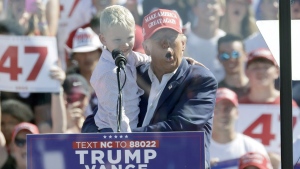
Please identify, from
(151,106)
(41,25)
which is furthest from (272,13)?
(41,25)

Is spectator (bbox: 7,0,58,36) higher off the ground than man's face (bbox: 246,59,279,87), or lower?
higher

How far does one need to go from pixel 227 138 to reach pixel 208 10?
2.79 feet

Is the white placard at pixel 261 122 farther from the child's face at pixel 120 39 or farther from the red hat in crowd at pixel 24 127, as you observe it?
the red hat in crowd at pixel 24 127

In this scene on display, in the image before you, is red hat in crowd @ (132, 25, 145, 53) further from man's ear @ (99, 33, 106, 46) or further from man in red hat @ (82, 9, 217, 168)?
man's ear @ (99, 33, 106, 46)

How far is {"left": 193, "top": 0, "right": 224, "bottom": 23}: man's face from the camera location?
650 centimetres

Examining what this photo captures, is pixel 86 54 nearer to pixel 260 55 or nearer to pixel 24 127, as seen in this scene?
pixel 24 127

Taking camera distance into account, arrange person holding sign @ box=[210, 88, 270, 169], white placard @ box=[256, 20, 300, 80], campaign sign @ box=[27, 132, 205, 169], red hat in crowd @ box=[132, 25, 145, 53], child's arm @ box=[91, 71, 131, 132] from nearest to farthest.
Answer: campaign sign @ box=[27, 132, 205, 169]
white placard @ box=[256, 20, 300, 80]
child's arm @ box=[91, 71, 131, 132]
red hat in crowd @ box=[132, 25, 145, 53]
person holding sign @ box=[210, 88, 270, 169]

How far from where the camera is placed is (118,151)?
4160 mm

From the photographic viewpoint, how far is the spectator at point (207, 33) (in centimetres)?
636

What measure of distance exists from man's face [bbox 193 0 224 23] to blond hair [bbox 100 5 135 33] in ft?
1.84

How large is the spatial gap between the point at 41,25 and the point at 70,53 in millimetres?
262

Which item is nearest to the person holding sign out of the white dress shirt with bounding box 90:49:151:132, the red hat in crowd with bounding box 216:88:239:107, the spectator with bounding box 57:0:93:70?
the red hat in crowd with bounding box 216:88:239:107

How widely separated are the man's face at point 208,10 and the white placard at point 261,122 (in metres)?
0.61

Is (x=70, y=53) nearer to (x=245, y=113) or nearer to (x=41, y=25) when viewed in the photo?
(x=41, y=25)
